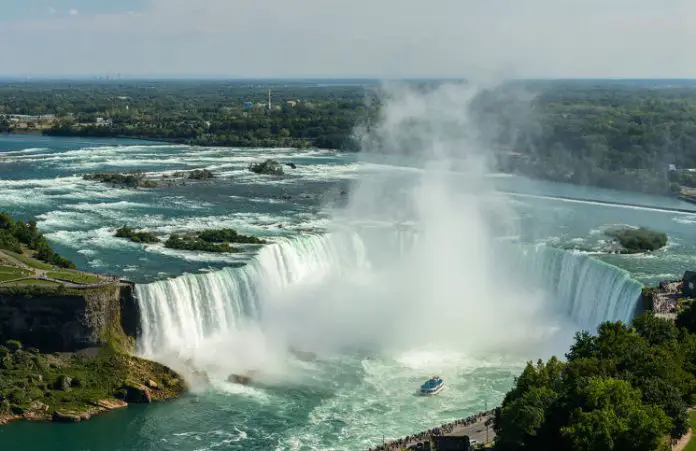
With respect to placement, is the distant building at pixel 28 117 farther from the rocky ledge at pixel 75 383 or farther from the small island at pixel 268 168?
the rocky ledge at pixel 75 383

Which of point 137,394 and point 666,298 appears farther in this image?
point 666,298

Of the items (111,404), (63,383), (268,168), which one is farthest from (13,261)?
(268,168)

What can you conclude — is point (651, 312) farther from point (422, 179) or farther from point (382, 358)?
point (422, 179)

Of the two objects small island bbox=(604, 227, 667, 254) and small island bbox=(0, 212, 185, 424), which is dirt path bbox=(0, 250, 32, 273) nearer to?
small island bbox=(0, 212, 185, 424)

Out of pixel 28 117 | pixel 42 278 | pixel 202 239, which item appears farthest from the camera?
pixel 28 117

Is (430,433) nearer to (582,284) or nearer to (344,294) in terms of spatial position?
(582,284)
